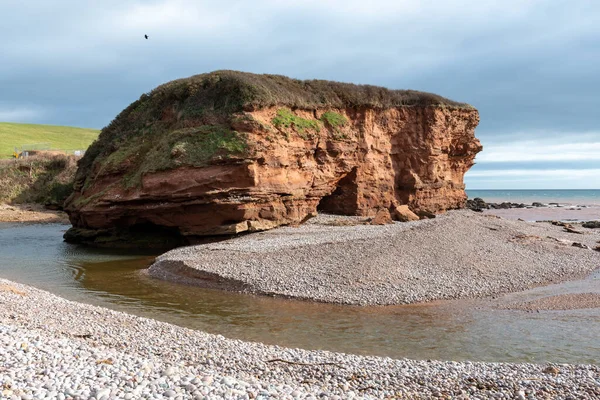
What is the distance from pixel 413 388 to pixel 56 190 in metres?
48.5

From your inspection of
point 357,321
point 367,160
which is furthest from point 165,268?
point 367,160

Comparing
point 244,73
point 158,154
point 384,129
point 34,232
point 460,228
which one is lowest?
point 34,232

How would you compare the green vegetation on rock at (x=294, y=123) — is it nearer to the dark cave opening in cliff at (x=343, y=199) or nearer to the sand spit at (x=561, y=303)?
the dark cave opening in cliff at (x=343, y=199)

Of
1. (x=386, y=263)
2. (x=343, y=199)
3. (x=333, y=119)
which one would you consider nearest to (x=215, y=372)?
(x=386, y=263)

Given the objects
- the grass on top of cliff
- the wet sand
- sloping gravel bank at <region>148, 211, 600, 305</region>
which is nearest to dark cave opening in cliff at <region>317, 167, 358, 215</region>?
the grass on top of cliff

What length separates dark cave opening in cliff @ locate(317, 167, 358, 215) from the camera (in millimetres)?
29719

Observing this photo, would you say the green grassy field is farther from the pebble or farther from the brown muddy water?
the pebble

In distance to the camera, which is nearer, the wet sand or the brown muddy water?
the brown muddy water

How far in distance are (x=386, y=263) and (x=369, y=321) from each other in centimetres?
458

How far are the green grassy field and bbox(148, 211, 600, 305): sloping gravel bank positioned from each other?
6065 centimetres

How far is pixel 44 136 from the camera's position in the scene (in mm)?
85562

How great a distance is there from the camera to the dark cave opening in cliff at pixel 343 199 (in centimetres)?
2972

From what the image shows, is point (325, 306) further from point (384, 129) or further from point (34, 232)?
point (34, 232)

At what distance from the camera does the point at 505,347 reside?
9984 mm
